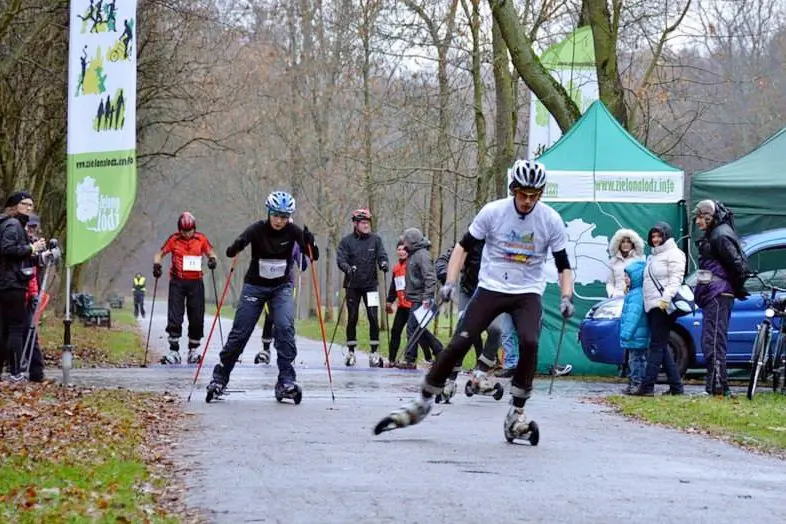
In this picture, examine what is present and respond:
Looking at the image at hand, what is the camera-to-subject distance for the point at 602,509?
7590mm

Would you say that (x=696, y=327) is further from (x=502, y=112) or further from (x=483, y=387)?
(x=502, y=112)

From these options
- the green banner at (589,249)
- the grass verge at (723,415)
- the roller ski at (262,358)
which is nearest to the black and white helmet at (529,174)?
the grass verge at (723,415)

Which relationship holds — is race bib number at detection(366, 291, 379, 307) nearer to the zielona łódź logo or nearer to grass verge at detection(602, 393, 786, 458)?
the zielona łódź logo

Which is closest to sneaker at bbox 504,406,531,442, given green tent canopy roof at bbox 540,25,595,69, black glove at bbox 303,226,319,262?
black glove at bbox 303,226,319,262

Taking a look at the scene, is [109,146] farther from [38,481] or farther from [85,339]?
[85,339]

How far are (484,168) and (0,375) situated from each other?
17228 millimetres

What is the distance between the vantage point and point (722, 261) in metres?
15.9

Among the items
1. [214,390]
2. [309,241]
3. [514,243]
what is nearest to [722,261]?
[309,241]

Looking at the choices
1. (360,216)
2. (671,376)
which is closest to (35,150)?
(360,216)

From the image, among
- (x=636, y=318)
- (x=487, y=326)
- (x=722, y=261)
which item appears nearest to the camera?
(x=487, y=326)

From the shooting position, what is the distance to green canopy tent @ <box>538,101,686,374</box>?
20.2m

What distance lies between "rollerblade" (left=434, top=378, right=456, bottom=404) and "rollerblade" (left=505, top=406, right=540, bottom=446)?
337 centimetres

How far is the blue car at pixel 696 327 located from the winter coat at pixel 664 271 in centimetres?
244

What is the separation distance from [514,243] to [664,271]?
6.07 metres
